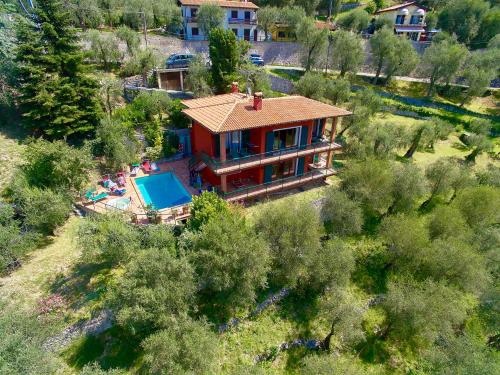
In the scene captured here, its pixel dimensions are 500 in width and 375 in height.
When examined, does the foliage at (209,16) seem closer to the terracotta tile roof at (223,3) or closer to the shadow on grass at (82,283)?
the terracotta tile roof at (223,3)

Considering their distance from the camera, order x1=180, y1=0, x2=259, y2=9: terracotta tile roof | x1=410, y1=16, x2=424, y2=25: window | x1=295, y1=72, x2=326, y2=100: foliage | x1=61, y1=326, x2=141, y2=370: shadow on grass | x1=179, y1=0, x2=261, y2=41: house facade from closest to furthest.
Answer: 1. x1=61, y1=326, x2=141, y2=370: shadow on grass
2. x1=295, y1=72, x2=326, y2=100: foliage
3. x1=180, y1=0, x2=259, y2=9: terracotta tile roof
4. x1=179, y1=0, x2=261, y2=41: house facade
5. x1=410, y1=16, x2=424, y2=25: window

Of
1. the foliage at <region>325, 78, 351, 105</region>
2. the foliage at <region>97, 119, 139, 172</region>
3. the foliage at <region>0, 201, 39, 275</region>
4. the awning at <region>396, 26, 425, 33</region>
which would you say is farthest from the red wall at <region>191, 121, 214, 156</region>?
the awning at <region>396, 26, 425, 33</region>

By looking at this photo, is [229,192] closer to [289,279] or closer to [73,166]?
[289,279]

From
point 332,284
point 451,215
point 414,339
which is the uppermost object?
point 451,215

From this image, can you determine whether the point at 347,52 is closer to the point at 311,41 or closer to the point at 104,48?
the point at 311,41

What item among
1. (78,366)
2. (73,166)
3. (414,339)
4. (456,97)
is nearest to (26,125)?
(73,166)

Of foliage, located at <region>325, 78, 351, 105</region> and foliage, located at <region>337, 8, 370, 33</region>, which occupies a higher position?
foliage, located at <region>337, 8, 370, 33</region>

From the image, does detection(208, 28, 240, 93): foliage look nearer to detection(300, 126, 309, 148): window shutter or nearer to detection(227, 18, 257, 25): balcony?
detection(300, 126, 309, 148): window shutter
